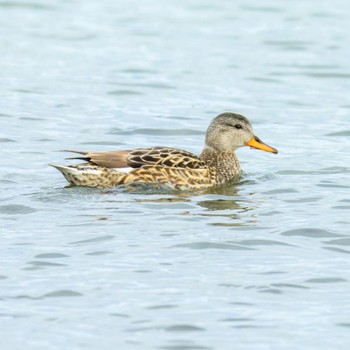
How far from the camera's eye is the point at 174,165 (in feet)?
48.6

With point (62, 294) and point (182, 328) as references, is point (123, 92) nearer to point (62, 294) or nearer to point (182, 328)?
point (62, 294)

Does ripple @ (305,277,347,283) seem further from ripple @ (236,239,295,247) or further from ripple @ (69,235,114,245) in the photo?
ripple @ (69,235,114,245)

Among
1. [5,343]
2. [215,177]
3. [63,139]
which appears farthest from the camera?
[63,139]

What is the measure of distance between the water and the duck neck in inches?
7.9

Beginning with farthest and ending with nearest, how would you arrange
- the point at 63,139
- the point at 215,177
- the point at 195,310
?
the point at 63,139 → the point at 215,177 → the point at 195,310

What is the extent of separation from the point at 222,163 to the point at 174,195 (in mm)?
1423

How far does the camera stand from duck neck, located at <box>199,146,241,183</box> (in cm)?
1545

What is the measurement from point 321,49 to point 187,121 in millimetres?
7052

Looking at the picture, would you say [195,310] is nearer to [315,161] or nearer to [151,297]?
[151,297]

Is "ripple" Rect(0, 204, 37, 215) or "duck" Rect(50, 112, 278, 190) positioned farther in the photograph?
"duck" Rect(50, 112, 278, 190)

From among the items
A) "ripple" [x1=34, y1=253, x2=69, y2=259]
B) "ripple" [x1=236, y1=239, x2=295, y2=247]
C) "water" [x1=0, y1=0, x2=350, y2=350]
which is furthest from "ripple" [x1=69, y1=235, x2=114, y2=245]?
"ripple" [x1=236, y1=239, x2=295, y2=247]

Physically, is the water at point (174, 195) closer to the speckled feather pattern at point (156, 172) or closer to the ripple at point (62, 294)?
the ripple at point (62, 294)

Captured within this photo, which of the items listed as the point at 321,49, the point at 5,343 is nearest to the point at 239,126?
the point at 5,343

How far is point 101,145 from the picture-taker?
698 inches
